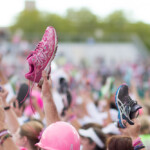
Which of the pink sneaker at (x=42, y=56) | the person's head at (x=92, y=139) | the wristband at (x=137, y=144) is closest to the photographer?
the pink sneaker at (x=42, y=56)

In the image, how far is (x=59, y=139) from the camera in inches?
87.3

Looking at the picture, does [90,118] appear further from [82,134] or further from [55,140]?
[55,140]

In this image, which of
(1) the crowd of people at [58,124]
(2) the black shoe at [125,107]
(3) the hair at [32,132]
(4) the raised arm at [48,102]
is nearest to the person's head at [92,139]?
(1) the crowd of people at [58,124]

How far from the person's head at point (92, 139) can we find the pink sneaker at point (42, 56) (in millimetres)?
1423

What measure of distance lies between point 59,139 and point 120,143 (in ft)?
3.19

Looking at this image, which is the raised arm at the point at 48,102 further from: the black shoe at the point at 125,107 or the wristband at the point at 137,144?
the wristband at the point at 137,144

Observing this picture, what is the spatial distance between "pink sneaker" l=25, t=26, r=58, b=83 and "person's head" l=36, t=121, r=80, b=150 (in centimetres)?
48

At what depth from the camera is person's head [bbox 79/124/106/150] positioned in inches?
145

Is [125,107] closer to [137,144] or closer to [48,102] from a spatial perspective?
[137,144]

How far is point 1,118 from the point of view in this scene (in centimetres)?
210

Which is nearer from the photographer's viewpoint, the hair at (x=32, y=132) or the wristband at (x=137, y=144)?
the wristband at (x=137, y=144)

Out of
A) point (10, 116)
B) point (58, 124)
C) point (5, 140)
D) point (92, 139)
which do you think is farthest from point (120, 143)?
point (5, 140)

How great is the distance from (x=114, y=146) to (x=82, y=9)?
7365cm

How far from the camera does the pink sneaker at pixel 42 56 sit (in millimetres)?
2473
